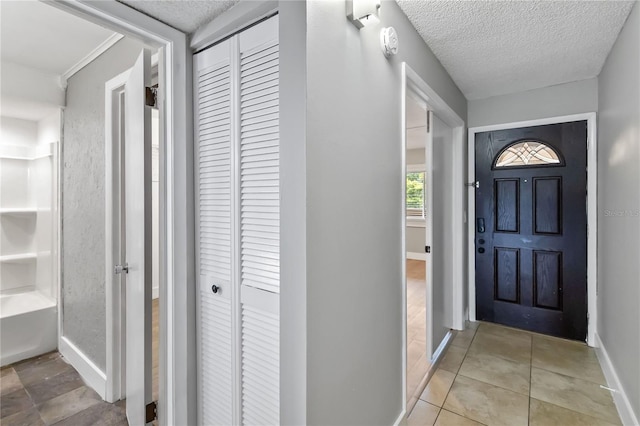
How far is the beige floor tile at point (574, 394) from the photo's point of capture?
192 cm

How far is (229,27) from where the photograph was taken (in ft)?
4.33

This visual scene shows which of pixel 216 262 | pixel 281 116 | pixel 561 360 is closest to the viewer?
pixel 281 116

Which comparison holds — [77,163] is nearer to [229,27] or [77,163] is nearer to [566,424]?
[229,27]

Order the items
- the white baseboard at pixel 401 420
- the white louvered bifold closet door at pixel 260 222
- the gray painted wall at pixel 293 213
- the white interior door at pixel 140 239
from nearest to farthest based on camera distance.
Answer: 1. the gray painted wall at pixel 293 213
2. the white louvered bifold closet door at pixel 260 222
3. the white interior door at pixel 140 239
4. the white baseboard at pixel 401 420

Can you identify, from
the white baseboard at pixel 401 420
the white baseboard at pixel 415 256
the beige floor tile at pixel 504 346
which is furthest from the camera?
the white baseboard at pixel 415 256

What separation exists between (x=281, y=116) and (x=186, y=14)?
2.36ft

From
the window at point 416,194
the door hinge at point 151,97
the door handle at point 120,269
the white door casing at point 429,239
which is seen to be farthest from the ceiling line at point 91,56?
the window at point 416,194

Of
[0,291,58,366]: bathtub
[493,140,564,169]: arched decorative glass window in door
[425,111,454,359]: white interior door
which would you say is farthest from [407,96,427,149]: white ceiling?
[0,291,58,366]: bathtub

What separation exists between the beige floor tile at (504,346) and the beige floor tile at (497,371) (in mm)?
72

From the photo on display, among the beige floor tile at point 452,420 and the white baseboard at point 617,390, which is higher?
the white baseboard at point 617,390

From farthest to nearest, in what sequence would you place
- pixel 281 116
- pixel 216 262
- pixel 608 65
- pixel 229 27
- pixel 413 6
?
pixel 608 65 < pixel 413 6 < pixel 216 262 < pixel 229 27 < pixel 281 116

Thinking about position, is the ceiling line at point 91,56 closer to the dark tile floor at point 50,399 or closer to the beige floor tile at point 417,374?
the dark tile floor at point 50,399

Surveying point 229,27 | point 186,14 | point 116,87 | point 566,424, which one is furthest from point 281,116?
point 566,424

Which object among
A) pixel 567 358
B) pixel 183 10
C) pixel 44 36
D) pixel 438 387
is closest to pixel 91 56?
pixel 44 36
